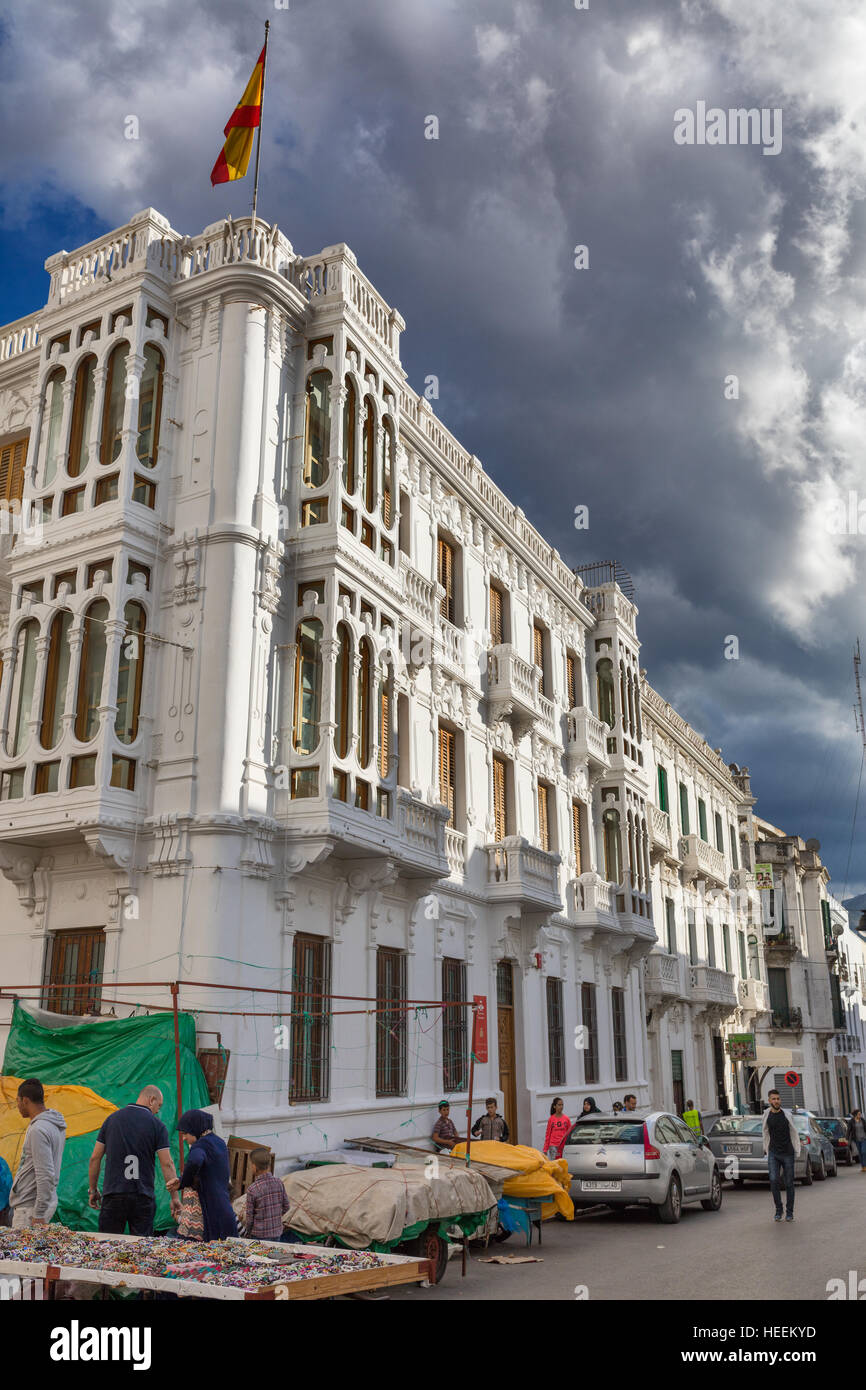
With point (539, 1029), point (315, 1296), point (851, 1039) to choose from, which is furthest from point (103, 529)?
point (851, 1039)

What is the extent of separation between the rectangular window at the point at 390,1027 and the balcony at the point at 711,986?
20.6m

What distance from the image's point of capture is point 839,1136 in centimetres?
3253

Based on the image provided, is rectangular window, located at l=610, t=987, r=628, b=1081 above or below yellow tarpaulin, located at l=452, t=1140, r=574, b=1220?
above

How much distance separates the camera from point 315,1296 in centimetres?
730

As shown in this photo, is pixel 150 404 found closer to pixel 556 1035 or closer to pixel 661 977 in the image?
pixel 556 1035

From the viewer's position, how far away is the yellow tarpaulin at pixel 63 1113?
12250mm

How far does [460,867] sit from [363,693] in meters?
5.15

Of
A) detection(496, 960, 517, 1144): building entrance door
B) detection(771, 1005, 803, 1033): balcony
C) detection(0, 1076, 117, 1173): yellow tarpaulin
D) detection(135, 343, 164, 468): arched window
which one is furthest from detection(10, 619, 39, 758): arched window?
detection(771, 1005, 803, 1033): balcony

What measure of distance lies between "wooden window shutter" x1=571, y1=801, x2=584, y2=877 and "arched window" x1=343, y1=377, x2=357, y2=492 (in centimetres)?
1254

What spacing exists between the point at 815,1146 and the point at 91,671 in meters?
19.9

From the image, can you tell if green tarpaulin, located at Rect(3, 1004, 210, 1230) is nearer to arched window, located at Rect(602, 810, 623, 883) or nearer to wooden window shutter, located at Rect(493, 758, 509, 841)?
wooden window shutter, located at Rect(493, 758, 509, 841)

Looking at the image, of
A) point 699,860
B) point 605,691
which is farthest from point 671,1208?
point 699,860

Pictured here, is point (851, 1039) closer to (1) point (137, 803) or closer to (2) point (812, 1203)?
(2) point (812, 1203)

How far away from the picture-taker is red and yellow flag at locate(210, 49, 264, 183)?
57.6 feet
